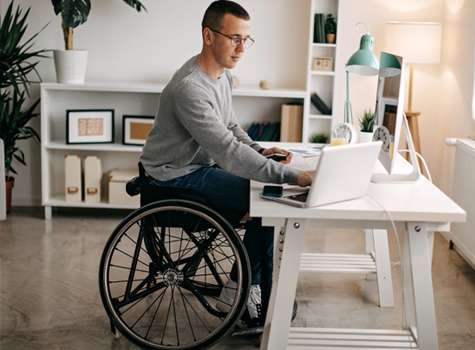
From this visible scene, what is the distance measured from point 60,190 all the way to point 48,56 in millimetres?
943

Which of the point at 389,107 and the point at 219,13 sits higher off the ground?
the point at 219,13

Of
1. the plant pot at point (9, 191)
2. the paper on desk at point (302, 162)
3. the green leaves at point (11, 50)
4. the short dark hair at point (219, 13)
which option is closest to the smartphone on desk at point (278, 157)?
the paper on desk at point (302, 162)

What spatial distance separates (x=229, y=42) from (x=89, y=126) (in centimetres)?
213

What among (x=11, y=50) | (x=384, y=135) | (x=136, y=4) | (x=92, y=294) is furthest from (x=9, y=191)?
(x=384, y=135)

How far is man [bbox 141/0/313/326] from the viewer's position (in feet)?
7.89

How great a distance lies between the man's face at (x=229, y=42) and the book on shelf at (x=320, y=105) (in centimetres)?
192

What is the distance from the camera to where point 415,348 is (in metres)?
2.26

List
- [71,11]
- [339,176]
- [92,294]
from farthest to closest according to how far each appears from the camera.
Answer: [71,11] → [92,294] → [339,176]

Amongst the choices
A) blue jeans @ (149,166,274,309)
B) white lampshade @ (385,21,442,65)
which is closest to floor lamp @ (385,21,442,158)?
white lampshade @ (385,21,442,65)

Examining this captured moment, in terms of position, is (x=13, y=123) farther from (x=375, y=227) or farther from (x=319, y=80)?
(x=375, y=227)

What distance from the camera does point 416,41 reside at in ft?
13.7

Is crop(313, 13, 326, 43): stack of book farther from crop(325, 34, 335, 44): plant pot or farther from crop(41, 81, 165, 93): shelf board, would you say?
crop(41, 81, 165, 93): shelf board

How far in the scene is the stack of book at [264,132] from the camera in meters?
4.48

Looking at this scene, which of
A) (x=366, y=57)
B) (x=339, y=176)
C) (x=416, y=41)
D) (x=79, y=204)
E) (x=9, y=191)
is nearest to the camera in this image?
(x=339, y=176)
